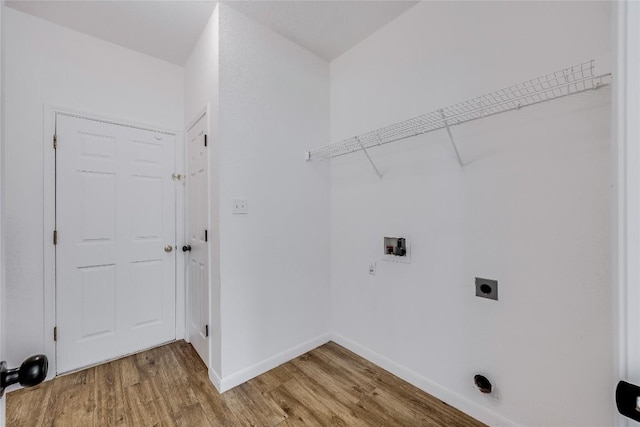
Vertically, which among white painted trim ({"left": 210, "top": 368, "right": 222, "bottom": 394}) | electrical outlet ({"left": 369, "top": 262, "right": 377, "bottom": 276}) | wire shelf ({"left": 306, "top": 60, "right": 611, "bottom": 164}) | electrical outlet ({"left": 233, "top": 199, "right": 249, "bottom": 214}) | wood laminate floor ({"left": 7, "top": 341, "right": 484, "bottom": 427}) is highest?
wire shelf ({"left": 306, "top": 60, "right": 611, "bottom": 164})

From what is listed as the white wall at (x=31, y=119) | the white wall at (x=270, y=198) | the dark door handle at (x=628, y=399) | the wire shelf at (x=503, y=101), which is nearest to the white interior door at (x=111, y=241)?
the white wall at (x=31, y=119)

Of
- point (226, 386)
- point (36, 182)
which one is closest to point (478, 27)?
point (226, 386)

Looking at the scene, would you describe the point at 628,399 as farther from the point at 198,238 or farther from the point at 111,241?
the point at 111,241

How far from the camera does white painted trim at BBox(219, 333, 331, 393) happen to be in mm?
1832

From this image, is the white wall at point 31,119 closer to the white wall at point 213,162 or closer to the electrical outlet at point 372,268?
the white wall at point 213,162

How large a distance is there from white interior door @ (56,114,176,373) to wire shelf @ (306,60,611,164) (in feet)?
5.77

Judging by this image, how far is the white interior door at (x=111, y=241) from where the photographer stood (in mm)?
2035

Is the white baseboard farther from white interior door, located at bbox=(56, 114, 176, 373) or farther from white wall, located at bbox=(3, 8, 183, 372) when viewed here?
white wall, located at bbox=(3, 8, 183, 372)

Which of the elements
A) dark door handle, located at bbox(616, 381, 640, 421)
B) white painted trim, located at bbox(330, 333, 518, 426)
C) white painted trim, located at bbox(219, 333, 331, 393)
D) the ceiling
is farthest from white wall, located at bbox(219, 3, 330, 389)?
dark door handle, located at bbox(616, 381, 640, 421)

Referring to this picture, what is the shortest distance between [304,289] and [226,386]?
88 centimetres

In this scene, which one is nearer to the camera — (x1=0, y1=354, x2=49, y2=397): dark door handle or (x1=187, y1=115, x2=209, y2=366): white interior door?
(x1=0, y1=354, x2=49, y2=397): dark door handle

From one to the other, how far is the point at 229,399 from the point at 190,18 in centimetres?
270

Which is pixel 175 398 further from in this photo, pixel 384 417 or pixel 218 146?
pixel 218 146

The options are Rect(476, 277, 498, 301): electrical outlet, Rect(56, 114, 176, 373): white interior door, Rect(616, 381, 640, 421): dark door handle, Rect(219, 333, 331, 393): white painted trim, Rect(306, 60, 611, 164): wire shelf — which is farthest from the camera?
Rect(56, 114, 176, 373): white interior door
